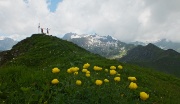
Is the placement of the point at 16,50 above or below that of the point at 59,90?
above

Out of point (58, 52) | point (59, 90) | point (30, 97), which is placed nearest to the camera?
point (30, 97)

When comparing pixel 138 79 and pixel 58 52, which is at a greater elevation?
pixel 58 52

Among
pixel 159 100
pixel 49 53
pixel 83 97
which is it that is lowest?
pixel 159 100

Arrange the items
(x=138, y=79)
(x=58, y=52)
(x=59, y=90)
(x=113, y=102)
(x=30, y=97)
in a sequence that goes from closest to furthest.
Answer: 1. (x=113, y=102)
2. (x=30, y=97)
3. (x=59, y=90)
4. (x=138, y=79)
5. (x=58, y=52)

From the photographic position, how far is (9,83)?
10117mm

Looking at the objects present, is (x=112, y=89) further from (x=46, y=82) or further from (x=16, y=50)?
(x=16, y=50)

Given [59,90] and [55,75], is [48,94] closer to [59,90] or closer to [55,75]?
[59,90]

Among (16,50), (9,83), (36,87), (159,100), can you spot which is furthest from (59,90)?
(16,50)

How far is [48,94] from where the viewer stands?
9.50 meters

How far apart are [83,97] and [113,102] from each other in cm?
95

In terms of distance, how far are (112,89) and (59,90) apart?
77.0 inches

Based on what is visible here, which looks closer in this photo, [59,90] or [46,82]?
[59,90]

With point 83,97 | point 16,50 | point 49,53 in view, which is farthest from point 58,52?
point 83,97

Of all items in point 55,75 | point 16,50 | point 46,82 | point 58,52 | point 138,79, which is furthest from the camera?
point 16,50
